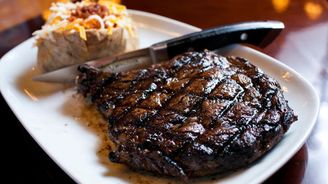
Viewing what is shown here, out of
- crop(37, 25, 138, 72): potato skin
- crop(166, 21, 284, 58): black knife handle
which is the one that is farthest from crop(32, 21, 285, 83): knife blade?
crop(37, 25, 138, 72): potato skin

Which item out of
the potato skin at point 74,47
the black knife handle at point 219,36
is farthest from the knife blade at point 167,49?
the potato skin at point 74,47

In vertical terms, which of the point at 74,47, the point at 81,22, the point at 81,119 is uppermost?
the point at 81,22

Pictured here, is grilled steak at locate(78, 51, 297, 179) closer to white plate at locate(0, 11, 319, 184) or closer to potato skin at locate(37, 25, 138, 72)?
white plate at locate(0, 11, 319, 184)

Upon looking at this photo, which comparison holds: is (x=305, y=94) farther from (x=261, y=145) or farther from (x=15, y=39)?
(x=15, y=39)

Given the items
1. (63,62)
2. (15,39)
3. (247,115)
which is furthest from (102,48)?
(247,115)

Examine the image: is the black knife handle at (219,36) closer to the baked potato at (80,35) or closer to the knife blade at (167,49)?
the knife blade at (167,49)

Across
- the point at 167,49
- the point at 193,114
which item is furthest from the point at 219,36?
the point at 193,114

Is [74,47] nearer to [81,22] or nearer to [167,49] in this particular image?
[81,22]
